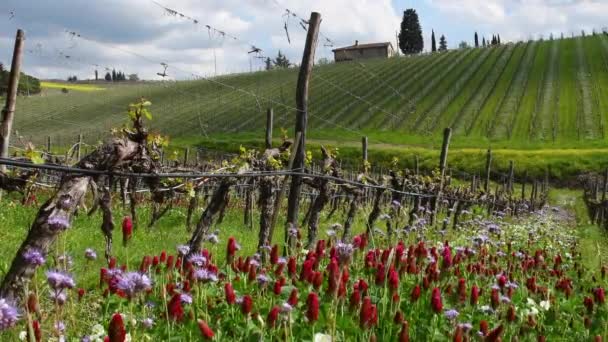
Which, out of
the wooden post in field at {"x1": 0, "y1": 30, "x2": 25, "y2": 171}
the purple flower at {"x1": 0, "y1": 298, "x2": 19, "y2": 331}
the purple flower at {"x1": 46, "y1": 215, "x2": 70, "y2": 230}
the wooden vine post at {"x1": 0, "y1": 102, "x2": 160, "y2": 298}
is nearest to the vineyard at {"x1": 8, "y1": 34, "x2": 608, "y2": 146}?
the wooden post in field at {"x1": 0, "y1": 30, "x2": 25, "y2": 171}

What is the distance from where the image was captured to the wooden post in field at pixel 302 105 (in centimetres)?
731

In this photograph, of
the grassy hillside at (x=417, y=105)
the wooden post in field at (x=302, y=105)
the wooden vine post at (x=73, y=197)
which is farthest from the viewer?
the grassy hillside at (x=417, y=105)

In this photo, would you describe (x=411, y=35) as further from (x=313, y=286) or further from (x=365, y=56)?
(x=313, y=286)

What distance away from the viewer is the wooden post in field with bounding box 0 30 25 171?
27.7 ft

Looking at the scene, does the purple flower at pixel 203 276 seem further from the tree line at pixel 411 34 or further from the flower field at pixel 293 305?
the tree line at pixel 411 34

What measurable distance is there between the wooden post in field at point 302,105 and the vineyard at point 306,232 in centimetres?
3

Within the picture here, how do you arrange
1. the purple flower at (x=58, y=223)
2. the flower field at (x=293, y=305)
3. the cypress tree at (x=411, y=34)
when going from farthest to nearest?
the cypress tree at (x=411, y=34) < the purple flower at (x=58, y=223) < the flower field at (x=293, y=305)

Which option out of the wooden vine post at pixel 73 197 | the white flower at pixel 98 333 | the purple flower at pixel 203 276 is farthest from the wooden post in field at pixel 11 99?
the white flower at pixel 98 333

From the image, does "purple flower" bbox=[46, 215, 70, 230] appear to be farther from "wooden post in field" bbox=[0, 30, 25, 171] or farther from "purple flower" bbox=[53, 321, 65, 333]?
"wooden post in field" bbox=[0, 30, 25, 171]

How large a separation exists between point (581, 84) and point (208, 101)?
4392cm

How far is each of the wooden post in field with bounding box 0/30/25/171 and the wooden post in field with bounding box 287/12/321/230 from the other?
140 inches

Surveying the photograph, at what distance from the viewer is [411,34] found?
473 feet

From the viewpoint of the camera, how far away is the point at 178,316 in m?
3.09

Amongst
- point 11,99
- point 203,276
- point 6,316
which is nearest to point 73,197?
point 203,276
